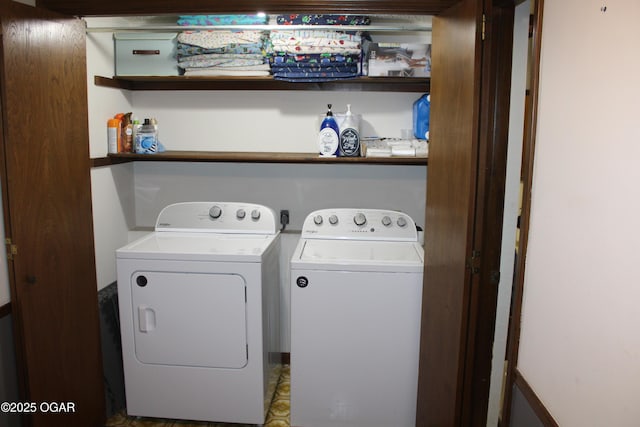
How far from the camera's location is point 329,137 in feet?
8.75

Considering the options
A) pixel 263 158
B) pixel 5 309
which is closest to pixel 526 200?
pixel 263 158

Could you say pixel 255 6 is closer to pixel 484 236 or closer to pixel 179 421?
pixel 484 236

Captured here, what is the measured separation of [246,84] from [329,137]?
650 mm

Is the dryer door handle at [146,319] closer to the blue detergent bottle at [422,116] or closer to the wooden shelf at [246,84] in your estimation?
the wooden shelf at [246,84]

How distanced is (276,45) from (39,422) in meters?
2.03

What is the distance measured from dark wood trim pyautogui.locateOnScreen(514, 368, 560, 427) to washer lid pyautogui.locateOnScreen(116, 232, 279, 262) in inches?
51.7

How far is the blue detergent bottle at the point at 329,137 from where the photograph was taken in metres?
2.67

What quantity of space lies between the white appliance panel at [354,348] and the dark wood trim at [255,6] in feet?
3.79

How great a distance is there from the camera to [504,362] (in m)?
2.05

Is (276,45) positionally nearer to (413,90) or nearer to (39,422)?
(413,90)

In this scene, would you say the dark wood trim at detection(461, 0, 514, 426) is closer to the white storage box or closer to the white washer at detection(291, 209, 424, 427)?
the white washer at detection(291, 209, 424, 427)

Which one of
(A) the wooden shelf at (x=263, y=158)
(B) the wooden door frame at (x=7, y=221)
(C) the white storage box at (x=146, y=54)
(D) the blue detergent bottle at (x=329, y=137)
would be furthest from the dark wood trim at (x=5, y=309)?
(D) the blue detergent bottle at (x=329, y=137)

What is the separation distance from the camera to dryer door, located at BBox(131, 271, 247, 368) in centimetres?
243

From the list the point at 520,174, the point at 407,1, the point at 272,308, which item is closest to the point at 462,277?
the point at 520,174
